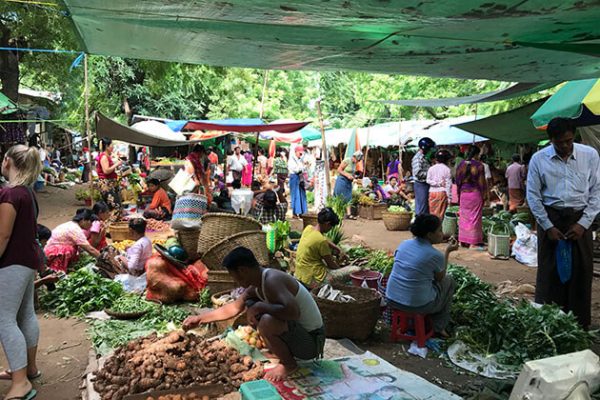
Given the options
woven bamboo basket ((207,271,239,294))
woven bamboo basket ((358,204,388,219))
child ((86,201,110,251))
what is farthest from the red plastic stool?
woven bamboo basket ((358,204,388,219))

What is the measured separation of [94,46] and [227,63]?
1230 mm

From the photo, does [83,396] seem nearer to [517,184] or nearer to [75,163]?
[517,184]

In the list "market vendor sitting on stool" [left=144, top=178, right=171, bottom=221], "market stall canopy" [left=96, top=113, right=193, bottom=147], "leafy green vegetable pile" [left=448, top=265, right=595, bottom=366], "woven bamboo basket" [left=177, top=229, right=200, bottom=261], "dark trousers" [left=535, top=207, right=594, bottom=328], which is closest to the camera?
"leafy green vegetable pile" [left=448, top=265, right=595, bottom=366]

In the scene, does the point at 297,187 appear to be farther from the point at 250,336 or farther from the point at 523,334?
the point at 523,334

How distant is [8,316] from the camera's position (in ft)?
10.5

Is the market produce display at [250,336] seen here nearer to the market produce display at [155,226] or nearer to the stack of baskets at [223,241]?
the stack of baskets at [223,241]

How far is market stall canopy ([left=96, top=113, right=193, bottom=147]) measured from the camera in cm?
1119

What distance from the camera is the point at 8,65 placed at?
13.9 meters

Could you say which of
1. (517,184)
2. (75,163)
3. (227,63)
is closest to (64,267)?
(227,63)

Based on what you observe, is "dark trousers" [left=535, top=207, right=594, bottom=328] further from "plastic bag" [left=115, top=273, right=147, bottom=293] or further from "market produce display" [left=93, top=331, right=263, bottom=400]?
"plastic bag" [left=115, top=273, right=147, bottom=293]

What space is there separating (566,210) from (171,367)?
11.3 ft

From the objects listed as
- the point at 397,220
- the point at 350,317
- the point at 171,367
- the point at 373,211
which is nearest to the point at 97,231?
the point at 171,367

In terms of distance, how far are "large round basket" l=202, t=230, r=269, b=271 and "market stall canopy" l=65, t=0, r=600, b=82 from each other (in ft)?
6.43

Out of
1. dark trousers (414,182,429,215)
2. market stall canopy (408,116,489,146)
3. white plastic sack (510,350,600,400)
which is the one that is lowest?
white plastic sack (510,350,600,400)
